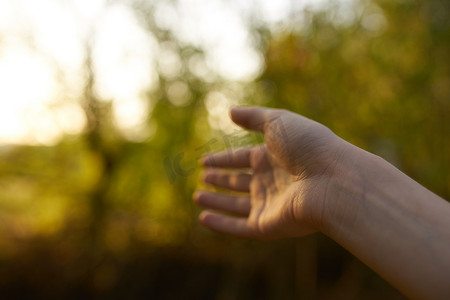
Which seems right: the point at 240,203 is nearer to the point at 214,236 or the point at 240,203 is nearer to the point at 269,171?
the point at 269,171

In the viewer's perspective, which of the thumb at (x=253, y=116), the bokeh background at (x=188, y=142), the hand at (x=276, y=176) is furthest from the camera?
the bokeh background at (x=188, y=142)

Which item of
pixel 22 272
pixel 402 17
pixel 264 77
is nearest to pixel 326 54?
pixel 264 77

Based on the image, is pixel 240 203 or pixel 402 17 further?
pixel 402 17

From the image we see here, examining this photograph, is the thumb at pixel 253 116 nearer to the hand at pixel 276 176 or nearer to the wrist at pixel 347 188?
the hand at pixel 276 176

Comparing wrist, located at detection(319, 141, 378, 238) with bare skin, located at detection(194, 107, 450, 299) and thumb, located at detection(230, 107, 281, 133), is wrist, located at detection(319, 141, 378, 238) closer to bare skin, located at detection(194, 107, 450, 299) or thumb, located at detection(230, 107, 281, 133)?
bare skin, located at detection(194, 107, 450, 299)

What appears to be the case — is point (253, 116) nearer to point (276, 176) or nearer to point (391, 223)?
point (276, 176)

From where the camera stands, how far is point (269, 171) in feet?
5.04

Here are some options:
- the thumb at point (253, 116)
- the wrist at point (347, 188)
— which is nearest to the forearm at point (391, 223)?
the wrist at point (347, 188)

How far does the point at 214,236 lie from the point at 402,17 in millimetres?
2487

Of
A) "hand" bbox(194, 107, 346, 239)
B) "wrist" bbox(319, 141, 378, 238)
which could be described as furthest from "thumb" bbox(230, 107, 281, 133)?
"wrist" bbox(319, 141, 378, 238)

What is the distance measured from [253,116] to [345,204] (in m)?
0.51

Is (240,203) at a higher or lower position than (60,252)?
higher

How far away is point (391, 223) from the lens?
1000mm

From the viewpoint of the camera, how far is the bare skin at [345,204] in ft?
3.08
